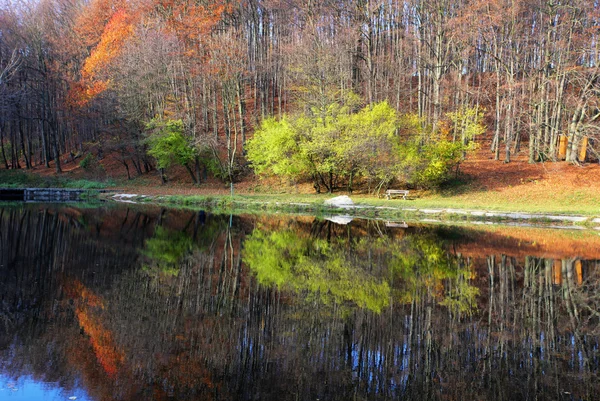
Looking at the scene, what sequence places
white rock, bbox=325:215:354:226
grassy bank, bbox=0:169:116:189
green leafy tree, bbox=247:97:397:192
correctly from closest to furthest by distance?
white rock, bbox=325:215:354:226 < green leafy tree, bbox=247:97:397:192 < grassy bank, bbox=0:169:116:189

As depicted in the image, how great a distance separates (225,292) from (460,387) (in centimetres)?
587

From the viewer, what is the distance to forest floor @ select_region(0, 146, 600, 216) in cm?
2666

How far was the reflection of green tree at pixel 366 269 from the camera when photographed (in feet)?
36.0

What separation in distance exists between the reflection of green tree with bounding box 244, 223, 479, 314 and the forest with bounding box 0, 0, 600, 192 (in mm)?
14585

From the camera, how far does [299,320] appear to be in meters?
9.33

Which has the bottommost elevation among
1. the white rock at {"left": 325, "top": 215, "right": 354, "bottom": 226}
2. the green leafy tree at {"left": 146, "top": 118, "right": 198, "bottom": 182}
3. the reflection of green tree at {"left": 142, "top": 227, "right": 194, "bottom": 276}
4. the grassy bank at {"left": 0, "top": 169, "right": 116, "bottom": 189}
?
the white rock at {"left": 325, "top": 215, "right": 354, "bottom": 226}

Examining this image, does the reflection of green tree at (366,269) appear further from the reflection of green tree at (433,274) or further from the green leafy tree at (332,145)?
the green leafy tree at (332,145)

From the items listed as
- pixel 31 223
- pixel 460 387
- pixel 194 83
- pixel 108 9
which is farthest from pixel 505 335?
pixel 108 9

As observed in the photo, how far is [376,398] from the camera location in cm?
644

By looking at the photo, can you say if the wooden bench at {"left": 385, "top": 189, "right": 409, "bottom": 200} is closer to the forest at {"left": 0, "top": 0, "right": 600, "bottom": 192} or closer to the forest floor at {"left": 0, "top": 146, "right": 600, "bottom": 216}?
the forest floor at {"left": 0, "top": 146, "right": 600, "bottom": 216}

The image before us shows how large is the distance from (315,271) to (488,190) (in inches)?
793

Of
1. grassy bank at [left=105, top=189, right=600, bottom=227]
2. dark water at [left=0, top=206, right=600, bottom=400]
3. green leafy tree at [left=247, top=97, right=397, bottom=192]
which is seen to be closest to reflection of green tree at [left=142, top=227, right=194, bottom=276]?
dark water at [left=0, top=206, right=600, bottom=400]

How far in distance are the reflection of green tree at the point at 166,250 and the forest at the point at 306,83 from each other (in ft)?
48.4

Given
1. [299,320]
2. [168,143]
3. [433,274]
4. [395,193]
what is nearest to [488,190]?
[395,193]
